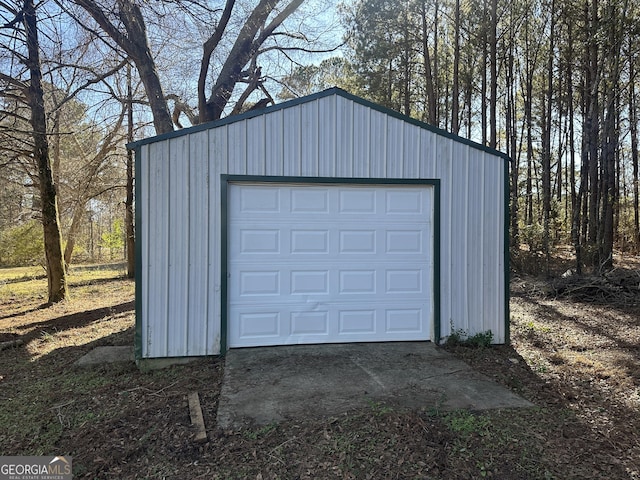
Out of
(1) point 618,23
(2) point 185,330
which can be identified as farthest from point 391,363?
(1) point 618,23

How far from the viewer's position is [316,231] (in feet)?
16.2

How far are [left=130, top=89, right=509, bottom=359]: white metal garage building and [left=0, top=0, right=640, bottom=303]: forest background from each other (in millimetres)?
3910

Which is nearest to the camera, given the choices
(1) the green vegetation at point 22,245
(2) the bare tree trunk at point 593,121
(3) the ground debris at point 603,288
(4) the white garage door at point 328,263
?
(4) the white garage door at point 328,263

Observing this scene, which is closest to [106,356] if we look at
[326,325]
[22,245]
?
[326,325]

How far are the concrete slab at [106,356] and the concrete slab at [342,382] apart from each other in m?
1.42

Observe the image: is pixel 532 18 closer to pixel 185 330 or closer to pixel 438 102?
pixel 438 102

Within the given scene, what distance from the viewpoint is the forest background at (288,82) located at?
8016mm

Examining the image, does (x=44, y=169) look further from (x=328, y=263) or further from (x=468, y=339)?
(x=468, y=339)

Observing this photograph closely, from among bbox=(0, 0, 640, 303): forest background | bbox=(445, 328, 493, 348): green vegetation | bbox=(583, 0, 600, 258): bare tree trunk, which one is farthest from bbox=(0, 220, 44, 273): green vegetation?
bbox=(583, 0, 600, 258): bare tree trunk

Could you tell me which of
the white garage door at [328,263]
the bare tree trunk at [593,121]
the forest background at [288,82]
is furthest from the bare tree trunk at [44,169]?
the bare tree trunk at [593,121]

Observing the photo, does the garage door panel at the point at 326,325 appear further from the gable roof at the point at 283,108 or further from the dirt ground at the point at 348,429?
the gable roof at the point at 283,108

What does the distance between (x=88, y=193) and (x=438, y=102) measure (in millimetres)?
13534

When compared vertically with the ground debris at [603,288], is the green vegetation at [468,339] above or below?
below

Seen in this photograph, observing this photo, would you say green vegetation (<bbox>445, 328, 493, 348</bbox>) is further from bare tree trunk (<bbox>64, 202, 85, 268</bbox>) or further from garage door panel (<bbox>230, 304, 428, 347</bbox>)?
bare tree trunk (<bbox>64, 202, 85, 268</bbox>)
